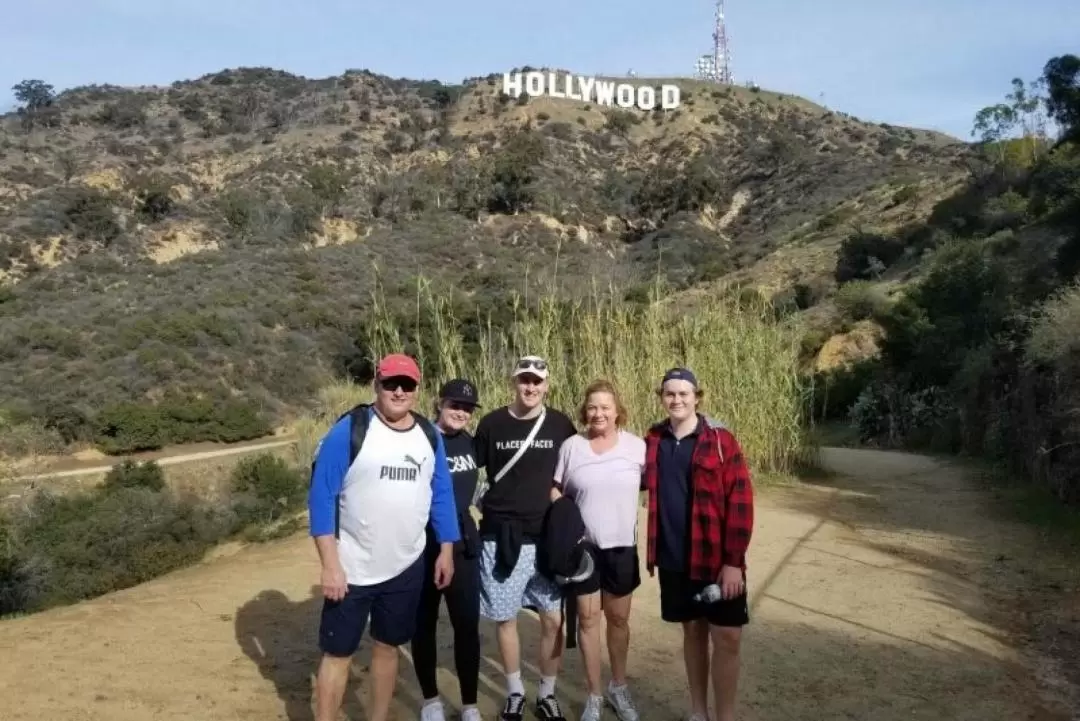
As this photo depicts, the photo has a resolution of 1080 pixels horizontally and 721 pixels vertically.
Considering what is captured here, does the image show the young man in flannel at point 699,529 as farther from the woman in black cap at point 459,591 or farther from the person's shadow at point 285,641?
the person's shadow at point 285,641

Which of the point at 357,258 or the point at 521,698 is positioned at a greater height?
the point at 357,258

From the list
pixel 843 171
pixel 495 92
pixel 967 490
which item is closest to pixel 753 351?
pixel 967 490

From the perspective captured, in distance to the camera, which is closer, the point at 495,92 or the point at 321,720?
the point at 321,720

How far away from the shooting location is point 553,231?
47.3 m

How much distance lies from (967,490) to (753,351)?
11.0 ft

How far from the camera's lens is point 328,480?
3.02m

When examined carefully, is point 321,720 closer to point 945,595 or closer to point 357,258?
point 945,595

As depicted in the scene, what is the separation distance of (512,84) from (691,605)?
2769 inches

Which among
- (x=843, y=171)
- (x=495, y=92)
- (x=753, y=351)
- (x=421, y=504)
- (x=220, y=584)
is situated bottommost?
(x=220, y=584)

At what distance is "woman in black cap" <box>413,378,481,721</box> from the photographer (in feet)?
11.5

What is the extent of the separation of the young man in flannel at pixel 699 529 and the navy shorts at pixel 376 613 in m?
0.93

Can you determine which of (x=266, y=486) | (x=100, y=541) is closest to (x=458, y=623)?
(x=100, y=541)

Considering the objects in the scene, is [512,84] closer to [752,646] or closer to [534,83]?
[534,83]

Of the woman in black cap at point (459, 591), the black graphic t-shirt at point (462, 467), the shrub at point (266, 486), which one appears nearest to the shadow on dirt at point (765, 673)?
the woman in black cap at point (459, 591)
